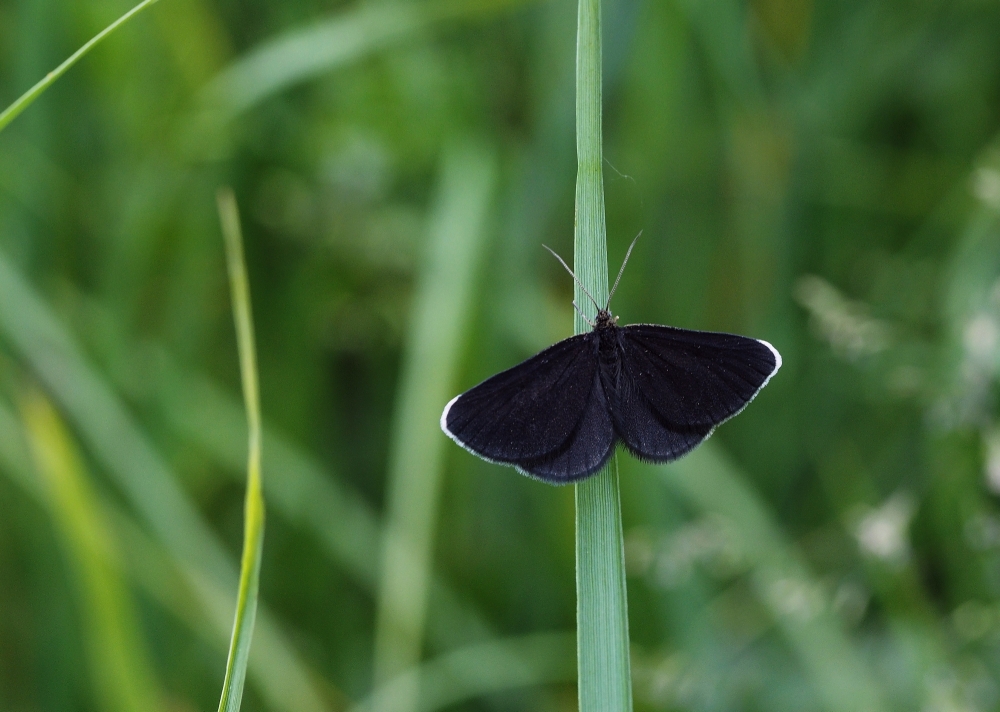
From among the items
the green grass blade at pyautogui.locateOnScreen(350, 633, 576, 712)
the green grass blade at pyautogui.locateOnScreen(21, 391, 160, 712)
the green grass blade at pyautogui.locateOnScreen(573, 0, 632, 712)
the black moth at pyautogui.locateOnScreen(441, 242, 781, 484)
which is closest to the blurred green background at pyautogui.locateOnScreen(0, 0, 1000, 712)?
the green grass blade at pyautogui.locateOnScreen(350, 633, 576, 712)

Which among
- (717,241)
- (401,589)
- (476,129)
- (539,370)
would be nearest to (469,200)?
(476,129)

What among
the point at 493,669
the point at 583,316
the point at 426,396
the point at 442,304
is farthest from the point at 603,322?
the point at 493,669

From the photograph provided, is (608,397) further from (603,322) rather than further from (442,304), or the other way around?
(442,304)

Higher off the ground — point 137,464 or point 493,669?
point 137,464

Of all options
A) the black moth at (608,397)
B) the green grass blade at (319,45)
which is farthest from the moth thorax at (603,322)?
the green grass blade at (319,45)

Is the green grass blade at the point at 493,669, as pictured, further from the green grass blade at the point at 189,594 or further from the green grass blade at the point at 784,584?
the green grass blade at the point at 784,584
